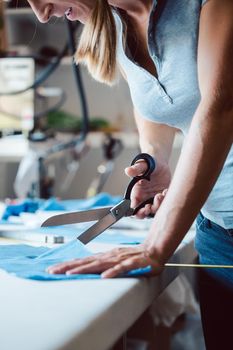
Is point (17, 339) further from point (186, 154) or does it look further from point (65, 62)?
point (65, 62)

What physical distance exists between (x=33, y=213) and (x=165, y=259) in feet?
2.17

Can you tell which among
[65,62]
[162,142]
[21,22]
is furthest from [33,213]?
[21,22]

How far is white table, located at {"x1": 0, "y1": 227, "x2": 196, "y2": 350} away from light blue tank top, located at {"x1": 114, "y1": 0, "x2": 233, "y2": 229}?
0.69 feet

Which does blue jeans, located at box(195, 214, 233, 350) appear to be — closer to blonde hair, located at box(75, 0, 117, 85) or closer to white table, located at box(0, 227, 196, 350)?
Answer: white table, located at box(0, 227, 196, 350)

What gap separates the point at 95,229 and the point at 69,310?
302 millimetres

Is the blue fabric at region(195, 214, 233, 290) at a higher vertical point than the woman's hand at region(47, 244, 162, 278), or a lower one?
lower

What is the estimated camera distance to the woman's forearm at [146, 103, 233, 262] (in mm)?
739

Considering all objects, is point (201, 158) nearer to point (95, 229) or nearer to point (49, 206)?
point (95, 229)

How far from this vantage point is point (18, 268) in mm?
781

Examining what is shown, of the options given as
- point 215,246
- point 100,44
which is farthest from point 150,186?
point 100,44

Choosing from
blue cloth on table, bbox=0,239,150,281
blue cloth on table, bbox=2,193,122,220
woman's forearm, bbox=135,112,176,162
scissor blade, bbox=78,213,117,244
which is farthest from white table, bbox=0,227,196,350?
blue cloth on table, bbox=2,193,122,220

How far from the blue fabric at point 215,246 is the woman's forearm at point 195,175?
0.20m

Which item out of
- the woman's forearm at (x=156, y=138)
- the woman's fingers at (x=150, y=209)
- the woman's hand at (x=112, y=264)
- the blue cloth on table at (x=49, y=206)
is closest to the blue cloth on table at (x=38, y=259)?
the woman's hand at (x=112, y=264)

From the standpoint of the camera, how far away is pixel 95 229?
0.90 metres
